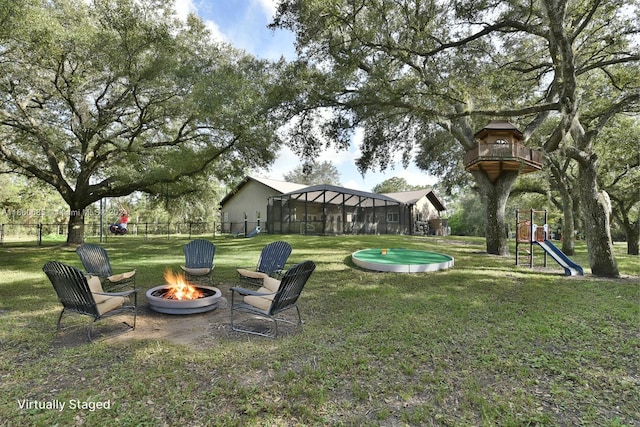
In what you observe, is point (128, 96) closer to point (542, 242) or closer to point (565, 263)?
point (542, 242)

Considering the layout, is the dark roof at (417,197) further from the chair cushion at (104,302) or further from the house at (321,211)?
the chair cushion at (104,302)

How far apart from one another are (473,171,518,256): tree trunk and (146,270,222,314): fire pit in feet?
37.8

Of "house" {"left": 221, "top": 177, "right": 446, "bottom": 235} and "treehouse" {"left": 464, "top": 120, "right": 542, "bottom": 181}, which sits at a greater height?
"treehouse" {"left": 464, "top": 120, "right": 542, "bottom": 181}

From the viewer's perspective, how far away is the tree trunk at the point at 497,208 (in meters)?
12.6

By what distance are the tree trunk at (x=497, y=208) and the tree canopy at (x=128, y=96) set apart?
29.6ft

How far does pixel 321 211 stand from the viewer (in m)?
26.2

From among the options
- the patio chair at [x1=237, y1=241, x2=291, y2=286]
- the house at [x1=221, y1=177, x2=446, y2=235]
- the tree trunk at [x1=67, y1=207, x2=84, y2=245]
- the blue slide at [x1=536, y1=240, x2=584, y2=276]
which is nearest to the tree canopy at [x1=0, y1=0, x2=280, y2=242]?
the tree trunk at [x1=67, y1=207, x2=84, y2=245]

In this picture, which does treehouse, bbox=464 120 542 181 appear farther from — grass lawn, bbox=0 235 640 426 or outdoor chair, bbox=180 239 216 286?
outdoor chair, bbox=180 239 216 286

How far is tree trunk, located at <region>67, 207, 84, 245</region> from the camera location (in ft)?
50.2

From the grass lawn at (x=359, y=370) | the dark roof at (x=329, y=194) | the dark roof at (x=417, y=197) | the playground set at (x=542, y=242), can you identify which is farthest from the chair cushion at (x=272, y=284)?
the dark roof at (x=417, y=197)

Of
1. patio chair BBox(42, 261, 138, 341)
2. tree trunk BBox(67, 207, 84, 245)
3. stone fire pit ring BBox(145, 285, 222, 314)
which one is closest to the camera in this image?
patio chair BBox(42, 261, 138, 341)

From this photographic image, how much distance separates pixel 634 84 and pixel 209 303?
14.9 metres

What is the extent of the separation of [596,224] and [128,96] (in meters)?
16.0

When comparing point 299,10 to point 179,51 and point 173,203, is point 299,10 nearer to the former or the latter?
point 179,51
